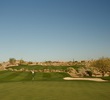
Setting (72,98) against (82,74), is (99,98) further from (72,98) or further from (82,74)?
(82,74)

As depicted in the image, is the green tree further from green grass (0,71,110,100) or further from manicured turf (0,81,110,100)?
manicured turf (0,81,110,100)

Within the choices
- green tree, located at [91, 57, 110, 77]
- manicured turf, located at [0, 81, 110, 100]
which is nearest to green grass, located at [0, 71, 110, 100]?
manicured turf, located at [0, 81, 110, 100]

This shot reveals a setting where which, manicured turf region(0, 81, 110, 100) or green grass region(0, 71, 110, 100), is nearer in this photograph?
manicured turf region(0, 81, 110, 100)

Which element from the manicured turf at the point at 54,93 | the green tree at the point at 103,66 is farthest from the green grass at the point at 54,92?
the green tree at the point at 103,66

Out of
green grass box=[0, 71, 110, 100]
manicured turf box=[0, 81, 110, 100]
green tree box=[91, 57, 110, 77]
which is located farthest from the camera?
green tree box=[91, 57, 110, 77]

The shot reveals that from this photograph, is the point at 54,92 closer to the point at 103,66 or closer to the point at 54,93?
the point at 54,93

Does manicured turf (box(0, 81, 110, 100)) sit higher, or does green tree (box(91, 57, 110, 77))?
green tree (box(91, 57, 110, 77))

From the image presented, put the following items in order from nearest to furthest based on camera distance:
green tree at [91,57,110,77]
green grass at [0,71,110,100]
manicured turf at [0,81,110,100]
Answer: manicured turf at [0,81,110,100], green grass at [0,71,110,100], green tree at [91,57,110,77]

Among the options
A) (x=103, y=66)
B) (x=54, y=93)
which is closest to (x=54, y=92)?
(x=54, y=93)

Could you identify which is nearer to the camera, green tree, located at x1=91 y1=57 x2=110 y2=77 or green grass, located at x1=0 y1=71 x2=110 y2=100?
green grass, located at x1=0 y1=71 x2=110 y2=100

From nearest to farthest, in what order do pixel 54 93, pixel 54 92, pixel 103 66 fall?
pixel 54 93 < pixel 54 92 < pixel 103 66

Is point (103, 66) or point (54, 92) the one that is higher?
point (103, 66)

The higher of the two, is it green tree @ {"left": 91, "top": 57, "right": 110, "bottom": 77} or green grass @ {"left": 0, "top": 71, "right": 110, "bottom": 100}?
green tree @ {"left": 91, "top": 57, "right": 110, "bottom": 77}

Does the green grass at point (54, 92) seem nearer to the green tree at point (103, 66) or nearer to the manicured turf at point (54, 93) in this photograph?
the manicured turf at point (54, 93)
